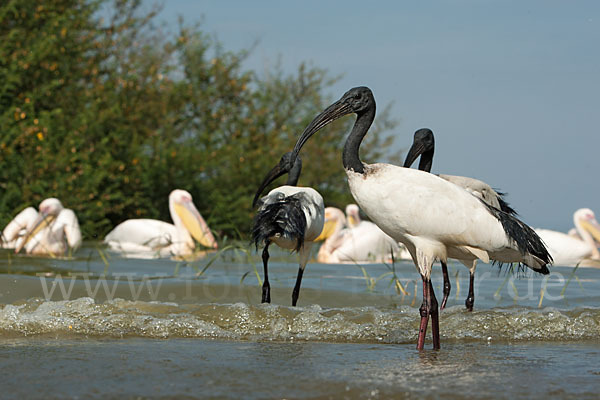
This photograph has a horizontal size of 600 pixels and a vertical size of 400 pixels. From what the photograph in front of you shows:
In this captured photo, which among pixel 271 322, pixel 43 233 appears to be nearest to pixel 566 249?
pixel 43 233

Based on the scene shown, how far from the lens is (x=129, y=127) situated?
1686 cm

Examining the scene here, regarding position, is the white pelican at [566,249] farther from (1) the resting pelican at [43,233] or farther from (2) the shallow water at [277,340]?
(1) the resting pelican at [43,233]

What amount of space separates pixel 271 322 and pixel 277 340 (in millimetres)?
400

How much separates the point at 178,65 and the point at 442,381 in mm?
17860

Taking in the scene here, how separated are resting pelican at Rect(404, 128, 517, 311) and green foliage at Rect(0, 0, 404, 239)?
19.4ft

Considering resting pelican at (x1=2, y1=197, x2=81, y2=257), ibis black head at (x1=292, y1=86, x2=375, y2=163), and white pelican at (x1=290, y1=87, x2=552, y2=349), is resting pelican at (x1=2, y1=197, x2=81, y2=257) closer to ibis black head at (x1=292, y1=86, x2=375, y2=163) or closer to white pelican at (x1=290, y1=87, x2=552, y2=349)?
ibis black head at (x1=292, y1=86, x2=375, y2=163)

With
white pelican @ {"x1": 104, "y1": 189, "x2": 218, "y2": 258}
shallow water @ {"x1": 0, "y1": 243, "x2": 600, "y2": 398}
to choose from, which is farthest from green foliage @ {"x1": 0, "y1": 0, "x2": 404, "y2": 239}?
shallow water @ {"x1": 0, "y1": 243, "x2": 600, "y2": 398}

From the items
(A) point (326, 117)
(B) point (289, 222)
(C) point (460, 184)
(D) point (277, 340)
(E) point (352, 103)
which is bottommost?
(D) point (277, 340)

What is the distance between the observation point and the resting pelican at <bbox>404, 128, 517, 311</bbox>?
6.78 meters

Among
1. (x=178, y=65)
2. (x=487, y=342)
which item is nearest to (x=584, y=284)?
(x=487, y=342)

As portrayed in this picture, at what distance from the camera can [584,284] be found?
368 inches

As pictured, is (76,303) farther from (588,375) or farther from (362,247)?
(362,247)

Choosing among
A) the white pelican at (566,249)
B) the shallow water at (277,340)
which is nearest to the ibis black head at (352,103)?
the shallow water at (277,340)

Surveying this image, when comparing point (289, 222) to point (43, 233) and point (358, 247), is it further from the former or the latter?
point (43, 233)
